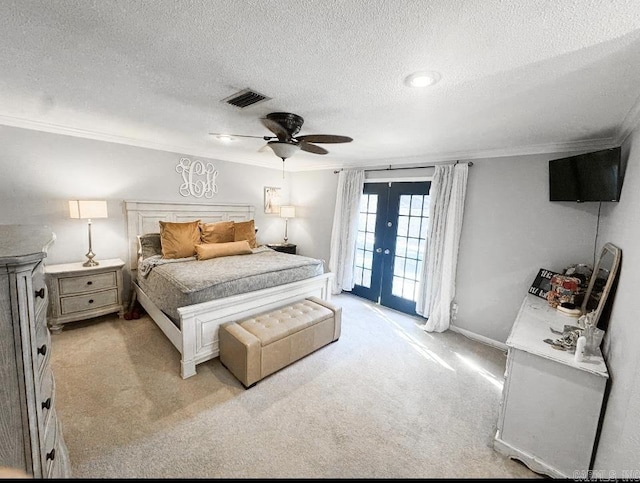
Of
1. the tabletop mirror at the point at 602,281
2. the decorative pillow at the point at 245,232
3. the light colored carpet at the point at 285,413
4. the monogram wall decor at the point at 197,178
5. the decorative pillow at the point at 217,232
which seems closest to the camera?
the light colored carpet at the point at 285,413

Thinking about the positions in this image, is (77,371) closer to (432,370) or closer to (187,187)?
(187,187)

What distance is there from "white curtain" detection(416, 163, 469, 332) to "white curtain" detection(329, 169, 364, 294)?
1213 mm

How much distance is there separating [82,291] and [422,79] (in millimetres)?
3867

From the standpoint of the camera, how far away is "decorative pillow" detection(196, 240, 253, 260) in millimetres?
3438

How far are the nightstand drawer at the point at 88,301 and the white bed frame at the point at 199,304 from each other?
302 mm

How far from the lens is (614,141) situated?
2.37 m

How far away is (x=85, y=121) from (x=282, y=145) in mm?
2202

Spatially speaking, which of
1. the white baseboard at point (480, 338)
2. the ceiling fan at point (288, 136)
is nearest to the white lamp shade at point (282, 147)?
the ceiling fan at point (288, 136)

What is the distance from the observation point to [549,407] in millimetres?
1598

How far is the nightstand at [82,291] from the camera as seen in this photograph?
284 cm

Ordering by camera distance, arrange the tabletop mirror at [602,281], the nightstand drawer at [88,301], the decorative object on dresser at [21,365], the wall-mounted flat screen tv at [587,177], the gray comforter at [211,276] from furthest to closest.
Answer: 1. the nightstand drawer at [88,301]
2. the gray comforter at [211,276]
3. the wall-mounted flat screen tv at [587,177]
4. the tabletop mirror at [602,281]
5. the decorative object on dresser at [21,365]

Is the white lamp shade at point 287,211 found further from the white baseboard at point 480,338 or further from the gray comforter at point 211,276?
the white baseboard at point 480,338

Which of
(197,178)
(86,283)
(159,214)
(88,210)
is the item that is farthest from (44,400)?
(197,178)

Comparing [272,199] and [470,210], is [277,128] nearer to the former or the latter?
[470,210]
